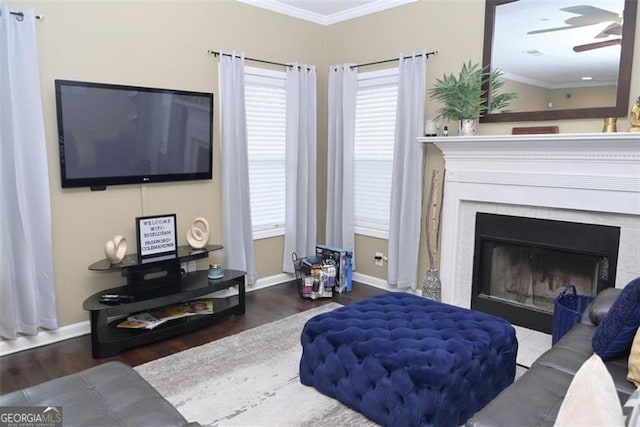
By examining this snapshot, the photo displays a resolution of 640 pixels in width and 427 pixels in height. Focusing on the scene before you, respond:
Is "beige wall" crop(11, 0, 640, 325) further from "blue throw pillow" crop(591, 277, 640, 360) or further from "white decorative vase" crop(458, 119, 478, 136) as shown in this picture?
"blue throw pillow" crop(591, 277, 640, 360)

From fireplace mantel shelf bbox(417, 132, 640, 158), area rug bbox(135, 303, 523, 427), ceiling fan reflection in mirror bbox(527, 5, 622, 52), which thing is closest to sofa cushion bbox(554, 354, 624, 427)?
area rug bbox(135, 303, 523, 427)

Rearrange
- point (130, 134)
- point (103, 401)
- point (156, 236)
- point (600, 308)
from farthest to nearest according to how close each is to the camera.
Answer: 1. point (156, 236)
2. point (130, 134)
3. point (600, 308)
4. point (103, 401)

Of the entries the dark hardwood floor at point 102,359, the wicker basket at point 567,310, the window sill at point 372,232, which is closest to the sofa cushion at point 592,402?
the wicker basket at point 567,310

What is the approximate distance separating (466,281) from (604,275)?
41.9 inches

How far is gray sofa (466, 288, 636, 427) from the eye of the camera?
5.08ft

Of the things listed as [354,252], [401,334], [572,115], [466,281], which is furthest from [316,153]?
[401,334]

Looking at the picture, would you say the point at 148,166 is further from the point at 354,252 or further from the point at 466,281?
the point at 466,281

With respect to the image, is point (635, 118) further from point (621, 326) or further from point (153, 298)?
point (153, 298)

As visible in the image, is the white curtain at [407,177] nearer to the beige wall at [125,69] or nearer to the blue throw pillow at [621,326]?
the beige wall at [125,69]

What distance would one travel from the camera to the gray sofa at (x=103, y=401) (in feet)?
5.30

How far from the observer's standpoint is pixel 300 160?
466 centimetres

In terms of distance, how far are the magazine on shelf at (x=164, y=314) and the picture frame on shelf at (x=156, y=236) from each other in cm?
45

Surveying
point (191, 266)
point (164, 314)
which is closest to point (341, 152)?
point (191, 266)

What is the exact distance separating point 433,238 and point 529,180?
0.98 m
